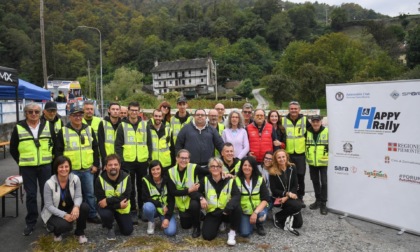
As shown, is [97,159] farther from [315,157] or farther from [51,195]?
[315,157]

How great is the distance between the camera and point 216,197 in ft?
15.4

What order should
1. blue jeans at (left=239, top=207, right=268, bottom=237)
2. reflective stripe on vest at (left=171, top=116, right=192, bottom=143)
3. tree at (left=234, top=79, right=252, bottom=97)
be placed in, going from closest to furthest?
blue jeans at (left=239, top=207, right=268, bottom=237) → reflective stripe on vest at (left=171, top=116, right=192, bottom=143) → tree at (left=234, top=79, right=252, bottom=97)

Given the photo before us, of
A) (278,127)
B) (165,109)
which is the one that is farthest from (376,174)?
(165,109)

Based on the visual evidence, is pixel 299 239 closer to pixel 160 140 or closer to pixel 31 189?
pixel 160 140

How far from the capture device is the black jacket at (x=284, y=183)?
16.7ft

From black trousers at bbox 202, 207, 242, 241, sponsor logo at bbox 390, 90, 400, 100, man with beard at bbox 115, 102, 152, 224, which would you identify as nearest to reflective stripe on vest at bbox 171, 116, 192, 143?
man with beard at bbox 115, 102, 152, 224

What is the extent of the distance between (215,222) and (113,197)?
1552mm

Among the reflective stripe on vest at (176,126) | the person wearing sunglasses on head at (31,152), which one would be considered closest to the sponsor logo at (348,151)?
the reflective stripe on vest at (176,126)

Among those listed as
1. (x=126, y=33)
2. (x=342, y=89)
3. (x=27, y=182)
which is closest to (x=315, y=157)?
(x=342, y=89)

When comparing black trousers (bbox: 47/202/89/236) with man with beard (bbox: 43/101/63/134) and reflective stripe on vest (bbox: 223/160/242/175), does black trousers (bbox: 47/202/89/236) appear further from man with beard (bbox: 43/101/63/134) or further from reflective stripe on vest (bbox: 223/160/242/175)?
reflective stripe on vest (bbox: 223/160/242/175)

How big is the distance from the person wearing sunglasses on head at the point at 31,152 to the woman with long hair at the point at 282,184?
3.62 meters

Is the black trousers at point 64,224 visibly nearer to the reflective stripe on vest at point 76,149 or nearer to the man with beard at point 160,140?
the reflective stripe on vest at point 76,149

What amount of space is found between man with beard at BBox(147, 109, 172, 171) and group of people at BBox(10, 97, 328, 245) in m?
0.02

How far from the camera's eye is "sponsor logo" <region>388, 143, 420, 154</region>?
4.51m
